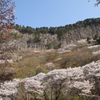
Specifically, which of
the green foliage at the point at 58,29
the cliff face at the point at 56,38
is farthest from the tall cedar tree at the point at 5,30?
the green foliage at the point at 58,29

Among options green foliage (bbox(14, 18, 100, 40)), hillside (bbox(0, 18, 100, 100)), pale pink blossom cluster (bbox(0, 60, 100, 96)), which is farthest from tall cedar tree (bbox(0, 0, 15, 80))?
green foliage (bbox(14, 18, 100, 40))

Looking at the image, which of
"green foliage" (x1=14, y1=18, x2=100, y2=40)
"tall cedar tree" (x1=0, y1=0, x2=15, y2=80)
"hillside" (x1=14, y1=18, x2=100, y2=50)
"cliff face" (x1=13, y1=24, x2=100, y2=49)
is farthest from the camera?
"green foliage" (x1=14, y1=18, x2=100, y2=40)

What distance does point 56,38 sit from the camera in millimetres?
64750

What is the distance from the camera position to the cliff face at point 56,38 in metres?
58.6

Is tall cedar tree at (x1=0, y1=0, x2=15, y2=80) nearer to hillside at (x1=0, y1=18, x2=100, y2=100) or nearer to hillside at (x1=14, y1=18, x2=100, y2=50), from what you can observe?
hillside at (x1=0, y1=18, x2=100, y2=100)

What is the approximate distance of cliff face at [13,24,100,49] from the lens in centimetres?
5862

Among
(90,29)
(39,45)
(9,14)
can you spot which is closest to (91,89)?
(9,14)

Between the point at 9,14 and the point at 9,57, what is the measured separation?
221 centimetres

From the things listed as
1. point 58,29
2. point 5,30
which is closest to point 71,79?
point 5,30

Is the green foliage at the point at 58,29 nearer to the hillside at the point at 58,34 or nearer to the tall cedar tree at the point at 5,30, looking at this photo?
the hillside at the point at 58,34

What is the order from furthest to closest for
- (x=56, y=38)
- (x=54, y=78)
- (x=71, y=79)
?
(x=56, y=38) < (x=71, y=79) < (x=54, y=78)

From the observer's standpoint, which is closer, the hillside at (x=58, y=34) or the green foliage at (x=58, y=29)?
the hillside at (x=58, y=34)

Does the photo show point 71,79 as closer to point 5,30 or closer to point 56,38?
point 5,30

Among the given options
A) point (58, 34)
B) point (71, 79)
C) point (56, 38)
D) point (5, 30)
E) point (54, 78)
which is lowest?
point (71, 79)
